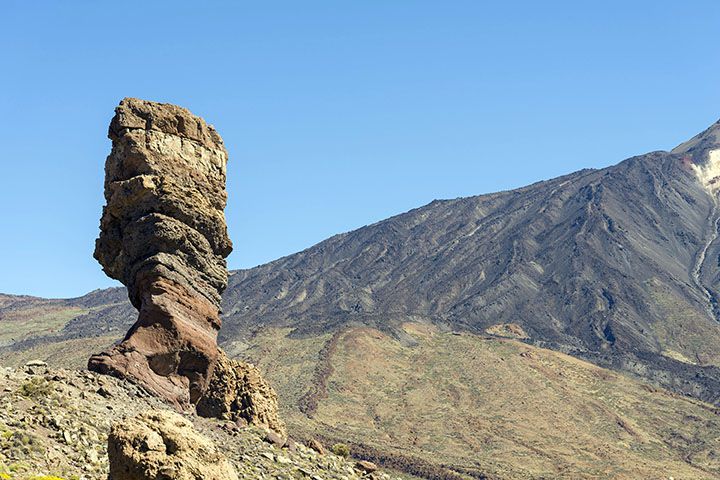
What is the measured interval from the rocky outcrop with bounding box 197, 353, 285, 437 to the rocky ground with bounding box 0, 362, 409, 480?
1.32 meters

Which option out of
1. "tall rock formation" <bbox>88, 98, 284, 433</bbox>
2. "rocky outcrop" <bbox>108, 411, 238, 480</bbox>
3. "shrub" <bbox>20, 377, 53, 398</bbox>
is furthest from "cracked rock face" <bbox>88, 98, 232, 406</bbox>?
"rocky outcrop" <bbox>108, 411, 238, 480</bbox>

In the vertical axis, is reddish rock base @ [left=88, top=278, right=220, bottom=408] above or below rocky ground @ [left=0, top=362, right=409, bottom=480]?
above

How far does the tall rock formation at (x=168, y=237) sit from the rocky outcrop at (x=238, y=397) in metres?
1.67

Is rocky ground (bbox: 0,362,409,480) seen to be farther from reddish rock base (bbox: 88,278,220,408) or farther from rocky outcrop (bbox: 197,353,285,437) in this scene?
rocky outcrop (bbox: 197,353,285,437)

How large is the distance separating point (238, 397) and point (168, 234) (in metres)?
5.42

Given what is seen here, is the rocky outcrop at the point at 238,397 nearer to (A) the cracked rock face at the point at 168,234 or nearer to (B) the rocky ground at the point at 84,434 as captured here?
(B) the rocky ground at the point at 84,434

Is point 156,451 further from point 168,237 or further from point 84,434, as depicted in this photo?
point 168,237

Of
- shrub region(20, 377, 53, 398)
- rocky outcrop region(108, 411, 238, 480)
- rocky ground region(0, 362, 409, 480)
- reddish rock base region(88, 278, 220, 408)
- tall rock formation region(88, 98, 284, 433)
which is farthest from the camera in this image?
tall rock formation region(88, 98, 284, 433)

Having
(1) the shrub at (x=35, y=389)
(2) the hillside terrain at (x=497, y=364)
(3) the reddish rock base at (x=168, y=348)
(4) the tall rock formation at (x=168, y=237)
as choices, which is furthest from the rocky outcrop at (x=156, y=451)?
(2) the hillside terrain at (x=497, y=364)

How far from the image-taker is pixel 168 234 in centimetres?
2647

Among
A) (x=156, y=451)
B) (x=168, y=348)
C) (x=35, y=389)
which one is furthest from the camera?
(x=168, y=348)

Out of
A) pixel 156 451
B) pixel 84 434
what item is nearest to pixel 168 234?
pixel 84 434

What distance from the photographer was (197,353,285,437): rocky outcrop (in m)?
28.8

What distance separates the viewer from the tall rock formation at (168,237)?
25.7 m
